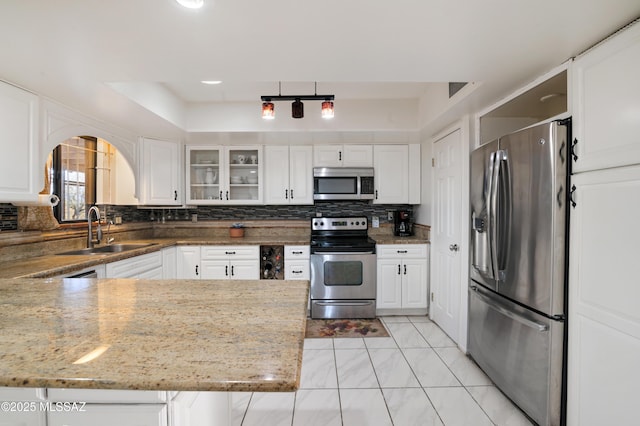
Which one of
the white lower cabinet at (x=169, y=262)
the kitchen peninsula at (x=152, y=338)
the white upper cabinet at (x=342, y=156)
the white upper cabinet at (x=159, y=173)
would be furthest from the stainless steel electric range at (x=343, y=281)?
the kitchen peninsula at (x=152, y=338)

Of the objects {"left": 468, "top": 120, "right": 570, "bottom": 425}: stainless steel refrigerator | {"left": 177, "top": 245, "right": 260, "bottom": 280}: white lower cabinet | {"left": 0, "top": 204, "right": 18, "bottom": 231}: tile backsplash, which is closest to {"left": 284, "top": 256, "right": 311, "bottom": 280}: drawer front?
{"left": 177, "top": 245, "right": 260, "bottom": 280}: white lower cabinet

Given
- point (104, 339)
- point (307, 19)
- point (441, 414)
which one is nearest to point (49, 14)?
point (307, 19)

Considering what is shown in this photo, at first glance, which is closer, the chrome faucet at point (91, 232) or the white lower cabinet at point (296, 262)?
the chrome faucet at point (91, 232)

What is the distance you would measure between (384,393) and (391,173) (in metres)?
2.37

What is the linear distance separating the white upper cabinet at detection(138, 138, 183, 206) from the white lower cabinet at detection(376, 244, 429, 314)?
252cm

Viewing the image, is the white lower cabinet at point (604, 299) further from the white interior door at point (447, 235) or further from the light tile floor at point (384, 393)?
the white interior door at point (447, 235)

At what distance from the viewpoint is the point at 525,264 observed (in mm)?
1714

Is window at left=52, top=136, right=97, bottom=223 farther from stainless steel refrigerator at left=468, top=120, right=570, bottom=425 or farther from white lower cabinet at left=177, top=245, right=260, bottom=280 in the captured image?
stainless steel refrigerator at left=468, top=120, right=570, bottom=425

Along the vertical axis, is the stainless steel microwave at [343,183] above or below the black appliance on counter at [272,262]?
above

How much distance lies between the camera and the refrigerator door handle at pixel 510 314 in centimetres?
161

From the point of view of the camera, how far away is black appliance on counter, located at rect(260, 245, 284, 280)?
11.2 feet

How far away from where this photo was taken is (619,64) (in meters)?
1.28

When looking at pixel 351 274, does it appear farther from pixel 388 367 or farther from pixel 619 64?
pixel 619 64

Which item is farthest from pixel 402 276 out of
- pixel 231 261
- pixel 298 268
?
pixel 231 261
